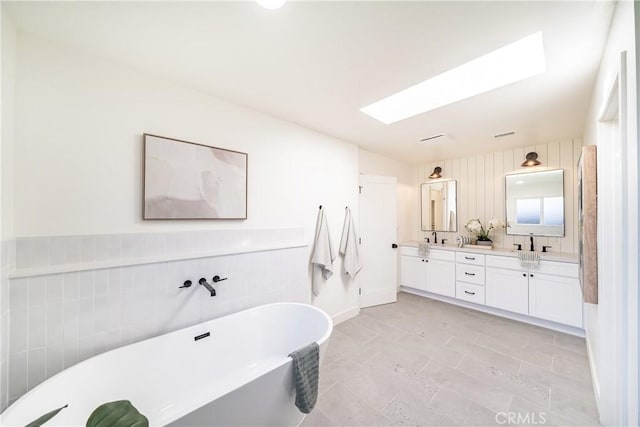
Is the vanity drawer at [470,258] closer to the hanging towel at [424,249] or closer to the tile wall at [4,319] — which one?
the hanging towel at [424,249]

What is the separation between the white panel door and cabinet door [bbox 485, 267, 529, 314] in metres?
1.28

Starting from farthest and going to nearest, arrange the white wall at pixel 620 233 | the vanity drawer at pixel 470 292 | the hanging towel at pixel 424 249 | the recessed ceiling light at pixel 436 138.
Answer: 1. the hanging towel at pixel 424 249
2. the vanity drawer at pixel 470 292
3. the recessed ceiling light at pixel 436 138
4. the white wall at pixel 620 233

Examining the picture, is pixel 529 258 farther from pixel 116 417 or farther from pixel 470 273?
pixel 116 417

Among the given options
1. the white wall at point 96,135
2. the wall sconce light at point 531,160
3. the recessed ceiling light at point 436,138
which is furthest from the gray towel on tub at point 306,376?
the wall sconce light at point 531,160

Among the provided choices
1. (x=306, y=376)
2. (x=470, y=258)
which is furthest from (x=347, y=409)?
(x=470, y=258)

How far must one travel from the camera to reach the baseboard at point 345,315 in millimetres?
2992

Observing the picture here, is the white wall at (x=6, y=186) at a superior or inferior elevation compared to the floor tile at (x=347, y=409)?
superior

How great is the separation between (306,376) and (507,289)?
307 cm

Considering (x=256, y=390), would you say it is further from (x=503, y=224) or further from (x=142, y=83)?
(x=503, y=224)

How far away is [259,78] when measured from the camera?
68.4 inches

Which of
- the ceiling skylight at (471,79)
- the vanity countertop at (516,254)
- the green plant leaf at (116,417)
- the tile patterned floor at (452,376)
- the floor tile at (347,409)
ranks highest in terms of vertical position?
the ceiling skylight at (471,79)

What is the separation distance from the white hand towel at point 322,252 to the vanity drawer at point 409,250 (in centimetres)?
184

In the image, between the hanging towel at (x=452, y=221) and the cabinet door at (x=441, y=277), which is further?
the hanging towel at (x=452, y=221)

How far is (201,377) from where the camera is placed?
166 centimetres
